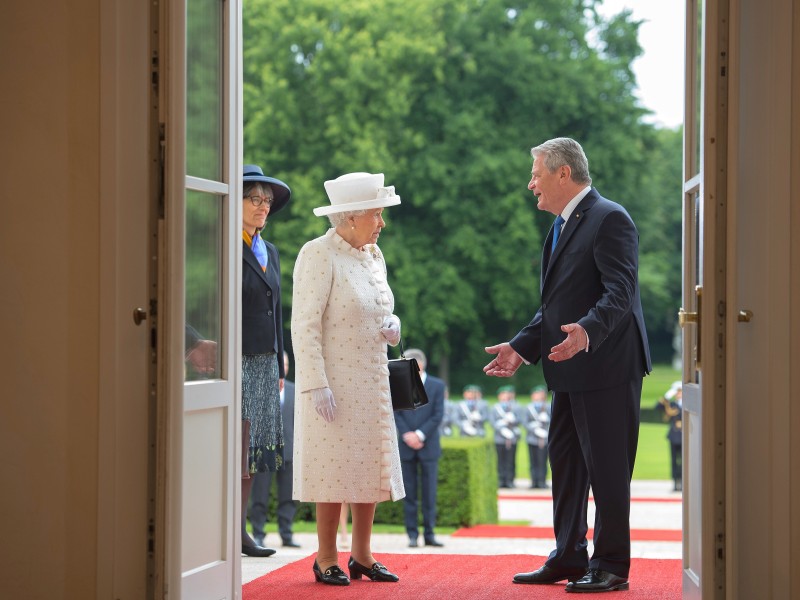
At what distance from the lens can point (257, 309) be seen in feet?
19.0

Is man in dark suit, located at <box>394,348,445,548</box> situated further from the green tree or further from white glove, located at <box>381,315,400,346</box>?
the green tree

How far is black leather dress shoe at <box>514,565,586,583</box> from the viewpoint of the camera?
516 centimetres

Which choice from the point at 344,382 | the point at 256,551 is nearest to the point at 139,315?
the point at 344,382

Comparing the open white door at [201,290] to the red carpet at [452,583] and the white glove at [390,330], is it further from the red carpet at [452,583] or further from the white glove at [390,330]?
the white glove at [390,330]

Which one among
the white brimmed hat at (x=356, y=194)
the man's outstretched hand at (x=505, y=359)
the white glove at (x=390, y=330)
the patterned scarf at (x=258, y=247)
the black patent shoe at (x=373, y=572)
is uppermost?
the white brimmed hat at (x=356, y=194)

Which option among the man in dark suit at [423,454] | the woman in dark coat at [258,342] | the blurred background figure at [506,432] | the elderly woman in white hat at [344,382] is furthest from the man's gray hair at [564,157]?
the blurred background figure at [506,432]

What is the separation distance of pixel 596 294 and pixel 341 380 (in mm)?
1142

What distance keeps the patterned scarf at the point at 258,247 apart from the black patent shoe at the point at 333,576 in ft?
4.96

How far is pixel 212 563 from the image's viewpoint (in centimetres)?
434

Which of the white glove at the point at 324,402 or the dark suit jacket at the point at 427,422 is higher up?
the white glove at the point at 324,402

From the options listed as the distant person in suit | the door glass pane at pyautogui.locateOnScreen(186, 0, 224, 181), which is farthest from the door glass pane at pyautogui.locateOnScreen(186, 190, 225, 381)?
the distant person in suit

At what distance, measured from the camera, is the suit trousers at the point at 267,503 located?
917 centimetres

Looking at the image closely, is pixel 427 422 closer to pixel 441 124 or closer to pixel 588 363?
pixel 588 363

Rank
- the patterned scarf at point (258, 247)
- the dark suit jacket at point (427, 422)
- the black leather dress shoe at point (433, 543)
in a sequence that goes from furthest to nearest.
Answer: the black leather dress shoe at point (433, 543)
the dark suit jacket at point (427, 422)
the patterned scarf at point (258, 247)
